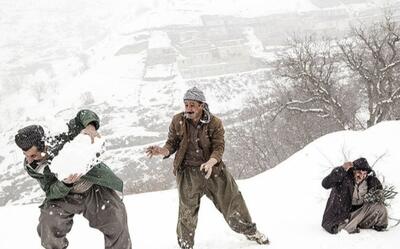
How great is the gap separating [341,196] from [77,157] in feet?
9.77

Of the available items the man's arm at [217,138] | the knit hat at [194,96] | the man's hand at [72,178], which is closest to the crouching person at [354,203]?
the man's arm at [217,138]

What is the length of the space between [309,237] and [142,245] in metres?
2.07

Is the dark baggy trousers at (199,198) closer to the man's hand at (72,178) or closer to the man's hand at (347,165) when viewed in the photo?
the man's hand at (347,165)

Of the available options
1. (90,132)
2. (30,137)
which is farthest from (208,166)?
(30,137)

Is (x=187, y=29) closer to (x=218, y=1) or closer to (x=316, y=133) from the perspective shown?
(x=218, y=1)

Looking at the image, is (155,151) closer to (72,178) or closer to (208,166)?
(208,166)

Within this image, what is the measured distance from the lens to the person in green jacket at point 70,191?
3291 millimetres

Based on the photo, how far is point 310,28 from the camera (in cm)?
9562

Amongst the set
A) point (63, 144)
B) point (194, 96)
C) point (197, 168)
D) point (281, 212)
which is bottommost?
point (281, 212)

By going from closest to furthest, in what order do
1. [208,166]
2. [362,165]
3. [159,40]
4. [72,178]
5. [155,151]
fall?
[72,178]
[208,166]
[155,151]
[362,165]
[159,40]

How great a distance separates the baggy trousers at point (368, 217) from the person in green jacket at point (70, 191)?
250cm

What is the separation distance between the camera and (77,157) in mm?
3223

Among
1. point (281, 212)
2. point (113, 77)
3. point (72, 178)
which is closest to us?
point (72, 178)

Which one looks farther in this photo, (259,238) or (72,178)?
(259,238)
